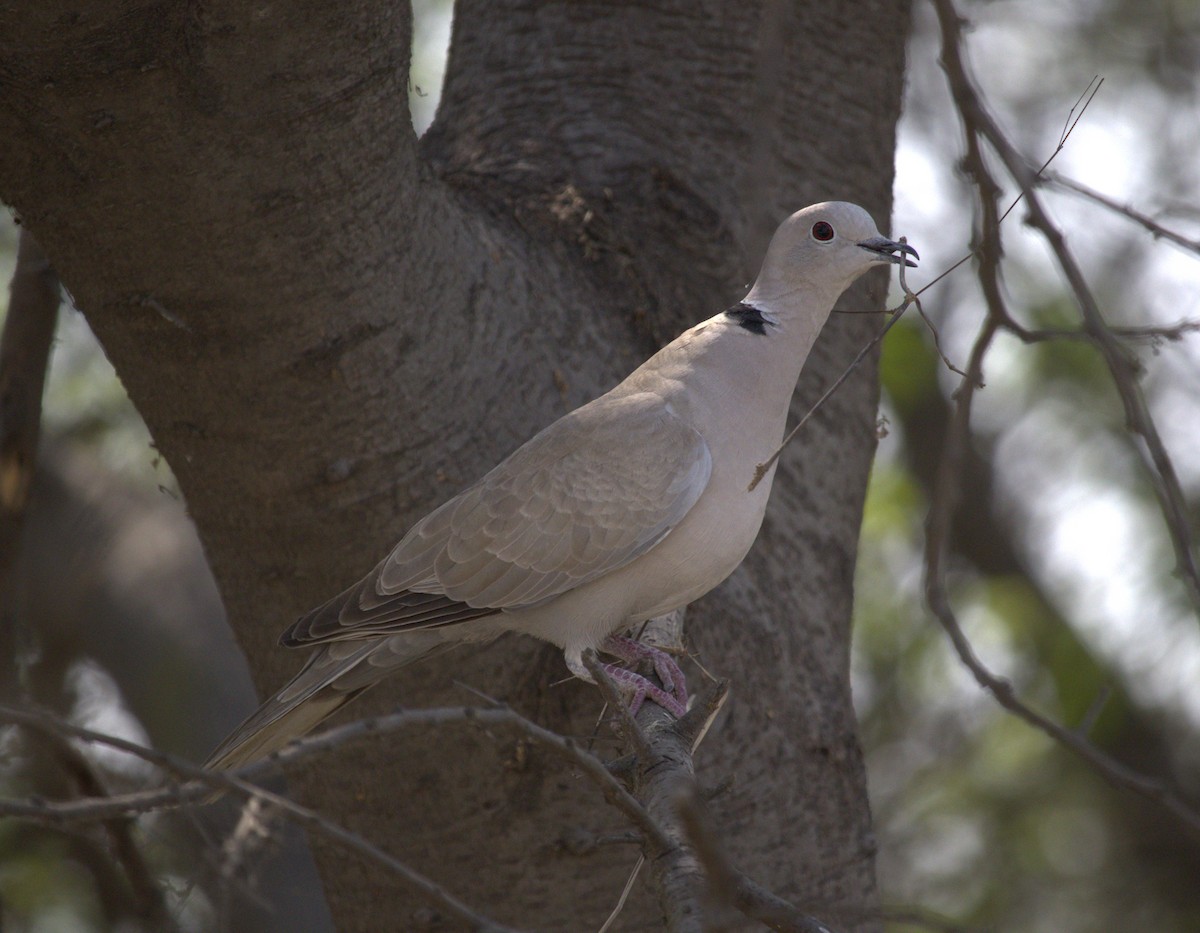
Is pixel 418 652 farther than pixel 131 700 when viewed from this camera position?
No

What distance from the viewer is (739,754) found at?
2734 mm

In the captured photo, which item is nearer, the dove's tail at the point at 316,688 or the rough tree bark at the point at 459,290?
the rough tree bark at the point at 459,290

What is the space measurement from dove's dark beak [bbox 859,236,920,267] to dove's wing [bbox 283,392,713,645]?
527 millimetres

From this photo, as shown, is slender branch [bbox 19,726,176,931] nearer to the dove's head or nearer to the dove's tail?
the dove's tail

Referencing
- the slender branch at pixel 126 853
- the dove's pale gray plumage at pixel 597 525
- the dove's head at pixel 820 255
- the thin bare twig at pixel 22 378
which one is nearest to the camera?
the dove's pale gray plumage at pixel 597 525

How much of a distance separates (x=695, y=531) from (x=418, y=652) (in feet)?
2.04

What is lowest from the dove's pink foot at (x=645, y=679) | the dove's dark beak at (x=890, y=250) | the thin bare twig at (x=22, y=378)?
the dove's pink foot at (x=645, y=679)

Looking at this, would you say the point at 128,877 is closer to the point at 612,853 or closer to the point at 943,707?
the point at 612,853

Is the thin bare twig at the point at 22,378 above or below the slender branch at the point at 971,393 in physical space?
above

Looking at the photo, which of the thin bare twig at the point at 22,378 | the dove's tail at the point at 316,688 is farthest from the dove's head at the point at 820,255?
the thin bare twig at the point at 22,378

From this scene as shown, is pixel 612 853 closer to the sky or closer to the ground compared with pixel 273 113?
closer to the ground

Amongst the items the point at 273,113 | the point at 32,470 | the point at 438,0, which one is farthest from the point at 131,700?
the point at 438,0

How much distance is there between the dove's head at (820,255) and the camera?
2.62 meters

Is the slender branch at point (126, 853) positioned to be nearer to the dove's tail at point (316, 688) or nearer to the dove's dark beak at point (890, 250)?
the dove's tail at point (316, 688)
